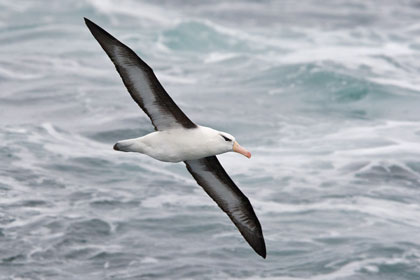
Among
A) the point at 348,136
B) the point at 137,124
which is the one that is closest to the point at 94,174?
the point at 137,124

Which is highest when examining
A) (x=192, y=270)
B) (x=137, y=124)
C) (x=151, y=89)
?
(x=151, y=89)

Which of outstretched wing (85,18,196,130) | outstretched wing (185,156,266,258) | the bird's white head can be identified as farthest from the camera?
outstretched wing (185,156,266,258)

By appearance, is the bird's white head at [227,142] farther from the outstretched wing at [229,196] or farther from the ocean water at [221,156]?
the ocean water at [221,156]

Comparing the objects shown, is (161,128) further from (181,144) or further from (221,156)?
(221,156)

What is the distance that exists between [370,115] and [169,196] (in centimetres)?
1020

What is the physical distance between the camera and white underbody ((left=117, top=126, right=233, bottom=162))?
1202 cm

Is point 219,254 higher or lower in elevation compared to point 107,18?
lower

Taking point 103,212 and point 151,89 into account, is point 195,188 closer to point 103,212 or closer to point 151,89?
point 103,212

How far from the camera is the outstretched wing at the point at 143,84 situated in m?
11.4

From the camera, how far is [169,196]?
1944 centimetres

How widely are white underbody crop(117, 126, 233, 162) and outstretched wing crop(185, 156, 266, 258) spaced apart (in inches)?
59.9

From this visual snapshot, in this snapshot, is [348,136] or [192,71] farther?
[192,71]

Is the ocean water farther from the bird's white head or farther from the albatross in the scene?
the bird's white head

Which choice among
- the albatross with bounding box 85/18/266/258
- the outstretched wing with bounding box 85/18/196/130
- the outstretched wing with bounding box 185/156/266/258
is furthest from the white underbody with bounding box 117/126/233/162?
the outstretched wing with bounding box 185/156/266/258
